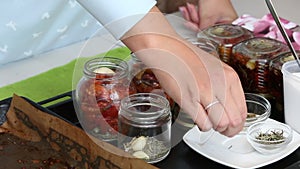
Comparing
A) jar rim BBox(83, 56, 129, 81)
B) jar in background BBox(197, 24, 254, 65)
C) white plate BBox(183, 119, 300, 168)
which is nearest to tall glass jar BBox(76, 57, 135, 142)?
jar rim BBox(83, 56, 129, 81)

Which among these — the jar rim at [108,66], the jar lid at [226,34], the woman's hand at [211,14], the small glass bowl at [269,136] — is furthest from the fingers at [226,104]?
the woman's hand at [211,14]

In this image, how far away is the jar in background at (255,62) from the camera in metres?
0.96

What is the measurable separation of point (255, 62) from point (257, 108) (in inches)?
3.5

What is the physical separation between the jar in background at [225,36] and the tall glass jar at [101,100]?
21cm

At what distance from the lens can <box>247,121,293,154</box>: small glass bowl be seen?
2.73 feet

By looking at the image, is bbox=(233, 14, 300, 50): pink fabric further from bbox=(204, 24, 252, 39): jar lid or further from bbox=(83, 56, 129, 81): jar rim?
bbox=(83, 56, 129, 81): jar rim

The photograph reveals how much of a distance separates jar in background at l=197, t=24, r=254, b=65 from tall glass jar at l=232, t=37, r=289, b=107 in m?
0.03

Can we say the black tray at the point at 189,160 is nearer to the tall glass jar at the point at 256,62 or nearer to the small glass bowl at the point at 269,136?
the small glass bowl at the point at 269,136

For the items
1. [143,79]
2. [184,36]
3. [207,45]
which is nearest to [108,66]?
[143,79]

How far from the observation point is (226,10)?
122cm

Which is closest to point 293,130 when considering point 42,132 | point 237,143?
point 237,143

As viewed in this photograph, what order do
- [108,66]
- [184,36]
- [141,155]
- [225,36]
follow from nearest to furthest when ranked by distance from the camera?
[141,155]
[108,66]
[225,36]
[184,36]

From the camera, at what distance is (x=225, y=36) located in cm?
107

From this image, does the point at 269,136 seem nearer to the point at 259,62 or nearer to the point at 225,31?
the point at 259,62
